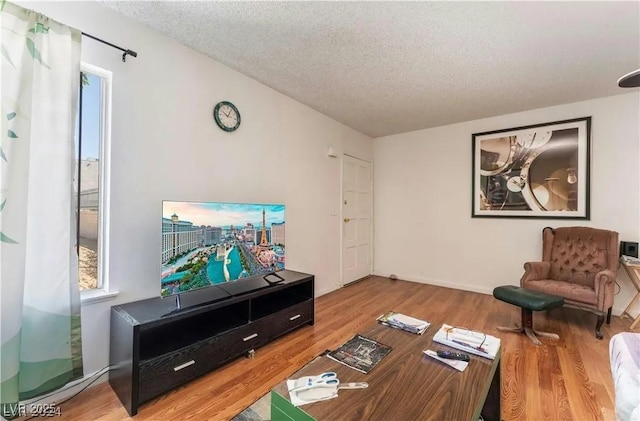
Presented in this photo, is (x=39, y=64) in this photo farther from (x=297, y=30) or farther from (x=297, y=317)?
(x=297, y=317)

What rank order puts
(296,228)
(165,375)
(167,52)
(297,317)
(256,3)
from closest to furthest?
(165,375), (256,3), (167,52), (297,317), (296,228)

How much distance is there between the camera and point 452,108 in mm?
3525

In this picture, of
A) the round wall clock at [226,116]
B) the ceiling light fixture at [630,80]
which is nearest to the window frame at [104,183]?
the round wall clock at [226,116]

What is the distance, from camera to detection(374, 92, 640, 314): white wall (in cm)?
309

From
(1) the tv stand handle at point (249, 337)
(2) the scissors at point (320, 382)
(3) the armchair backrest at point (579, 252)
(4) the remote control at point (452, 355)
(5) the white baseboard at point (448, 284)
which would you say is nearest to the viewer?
(2) the scissors at point (320, 382)

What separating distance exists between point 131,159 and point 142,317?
43.0 inches

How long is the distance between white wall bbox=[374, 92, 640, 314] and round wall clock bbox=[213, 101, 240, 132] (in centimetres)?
292

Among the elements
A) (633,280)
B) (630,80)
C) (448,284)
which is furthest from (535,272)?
(630,80)

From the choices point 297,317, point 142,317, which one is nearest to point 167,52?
point 142,317

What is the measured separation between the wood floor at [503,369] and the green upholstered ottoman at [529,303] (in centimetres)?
7

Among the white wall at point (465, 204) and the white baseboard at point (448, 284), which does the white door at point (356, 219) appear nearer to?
the white wall at point (465, 204)

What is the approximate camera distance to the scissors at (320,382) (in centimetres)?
114

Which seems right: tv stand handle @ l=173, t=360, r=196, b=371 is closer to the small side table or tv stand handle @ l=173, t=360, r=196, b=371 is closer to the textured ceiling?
the textured ceiling

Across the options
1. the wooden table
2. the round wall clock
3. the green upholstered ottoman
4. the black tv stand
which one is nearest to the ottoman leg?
the green upholstered ottoman
